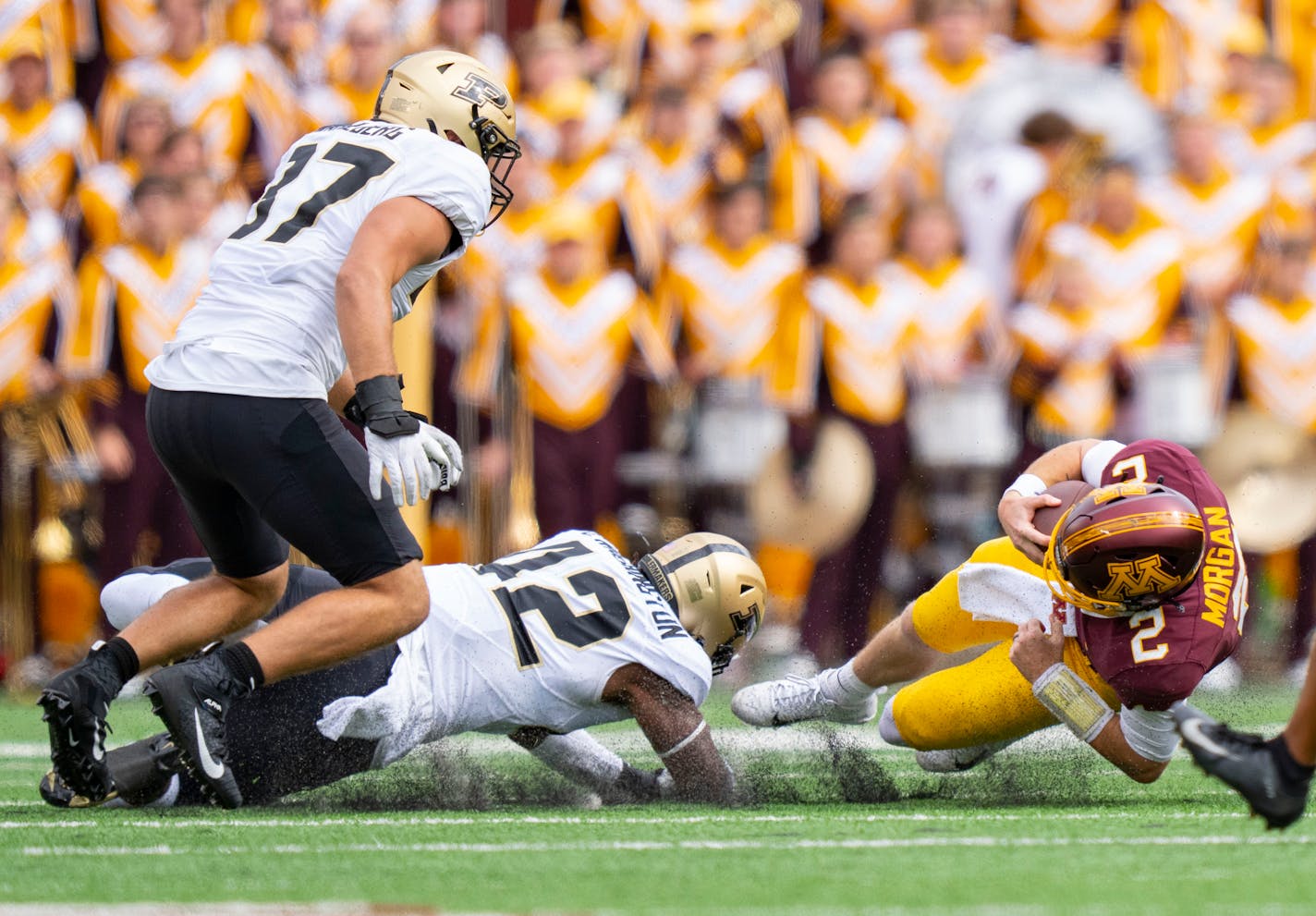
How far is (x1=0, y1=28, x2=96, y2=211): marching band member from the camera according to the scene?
8891 millimetres

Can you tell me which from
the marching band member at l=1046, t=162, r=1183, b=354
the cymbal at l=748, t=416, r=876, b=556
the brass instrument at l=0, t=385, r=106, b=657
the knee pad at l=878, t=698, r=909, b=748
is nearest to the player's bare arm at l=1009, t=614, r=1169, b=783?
the knee pad at l=878, t=698, r=909, b=748

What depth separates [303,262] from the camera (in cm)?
448

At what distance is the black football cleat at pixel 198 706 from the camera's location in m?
4.16

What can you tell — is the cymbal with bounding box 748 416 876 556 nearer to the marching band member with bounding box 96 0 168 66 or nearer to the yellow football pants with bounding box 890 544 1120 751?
the yellow football pants with bounding box 890 544 1120 751

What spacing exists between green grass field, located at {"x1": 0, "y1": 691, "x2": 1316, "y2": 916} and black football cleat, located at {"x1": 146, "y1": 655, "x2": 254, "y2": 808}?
15cm

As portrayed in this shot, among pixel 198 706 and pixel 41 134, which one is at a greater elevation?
pixel 41 134

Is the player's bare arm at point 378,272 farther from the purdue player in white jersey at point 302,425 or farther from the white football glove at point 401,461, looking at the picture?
the white football glove at point 401,461

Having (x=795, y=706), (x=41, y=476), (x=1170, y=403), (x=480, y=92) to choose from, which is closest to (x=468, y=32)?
(x=41, y=476)

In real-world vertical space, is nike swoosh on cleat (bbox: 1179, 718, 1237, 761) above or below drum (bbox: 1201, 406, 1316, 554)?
above

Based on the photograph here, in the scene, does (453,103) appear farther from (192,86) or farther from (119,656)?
(192,86)

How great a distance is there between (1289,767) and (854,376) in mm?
5294

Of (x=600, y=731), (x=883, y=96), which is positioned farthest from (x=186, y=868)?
(x=883, y=96)

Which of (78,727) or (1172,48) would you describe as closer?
(78,727)

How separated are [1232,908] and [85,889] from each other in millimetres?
1880
